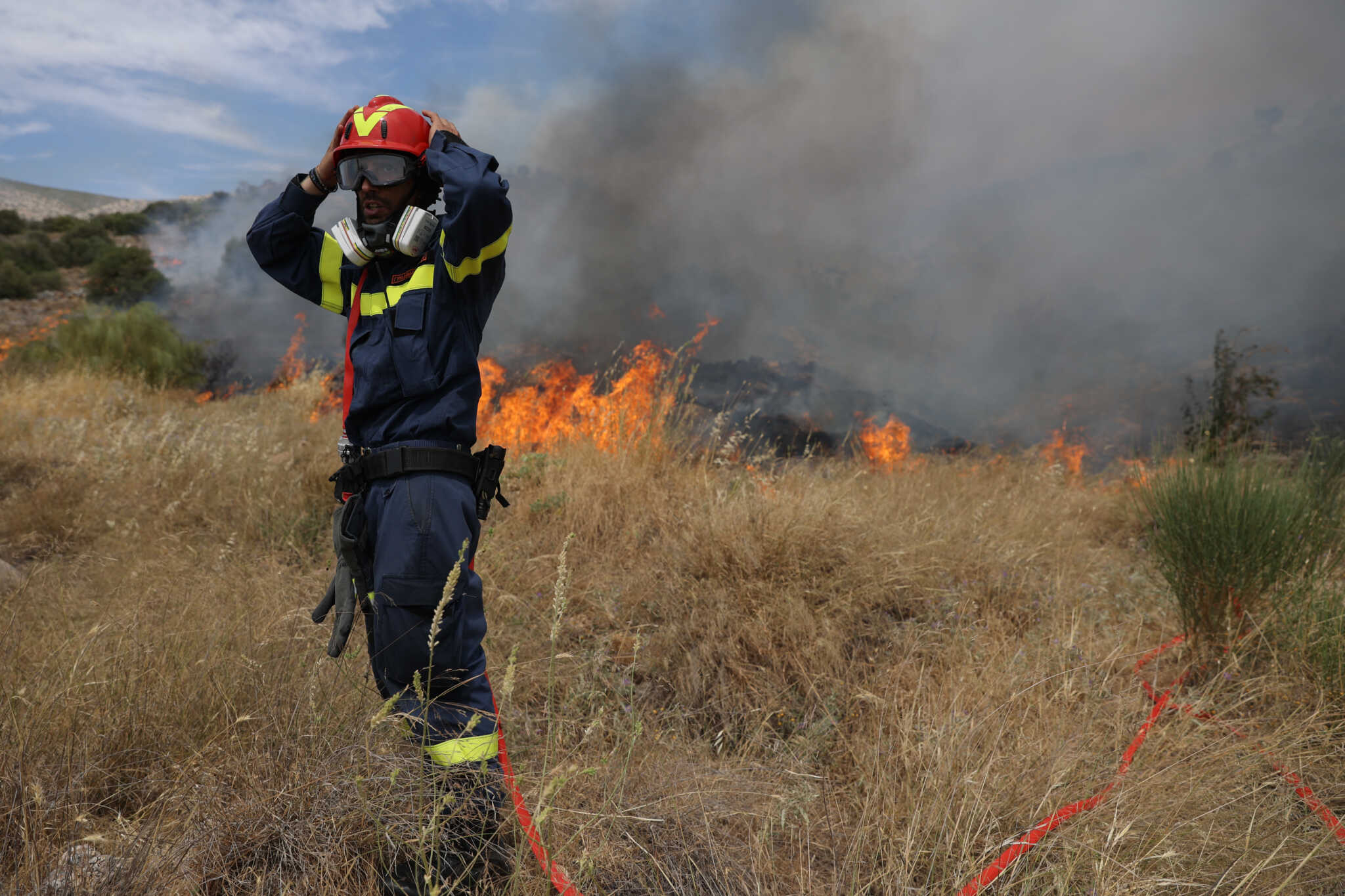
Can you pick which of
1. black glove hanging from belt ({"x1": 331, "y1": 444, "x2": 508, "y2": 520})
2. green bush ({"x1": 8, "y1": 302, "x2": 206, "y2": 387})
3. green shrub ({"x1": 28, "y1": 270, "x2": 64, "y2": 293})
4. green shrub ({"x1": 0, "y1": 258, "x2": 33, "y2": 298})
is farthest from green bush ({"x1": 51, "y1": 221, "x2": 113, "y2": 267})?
black glove hanging from belt ({"x1": 331, "y1": 444, "x2": 508, "y2": 520})

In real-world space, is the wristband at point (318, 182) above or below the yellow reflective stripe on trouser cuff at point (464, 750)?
above

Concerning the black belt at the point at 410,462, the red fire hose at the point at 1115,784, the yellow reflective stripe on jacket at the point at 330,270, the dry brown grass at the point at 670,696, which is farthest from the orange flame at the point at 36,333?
the red fire hose at the point at 1115,784

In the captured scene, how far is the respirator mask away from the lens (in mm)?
2051

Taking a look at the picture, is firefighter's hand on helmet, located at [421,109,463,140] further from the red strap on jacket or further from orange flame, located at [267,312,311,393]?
orange flame, located at [267,312,311,393]

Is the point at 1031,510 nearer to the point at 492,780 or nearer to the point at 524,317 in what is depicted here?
the point at 492,780

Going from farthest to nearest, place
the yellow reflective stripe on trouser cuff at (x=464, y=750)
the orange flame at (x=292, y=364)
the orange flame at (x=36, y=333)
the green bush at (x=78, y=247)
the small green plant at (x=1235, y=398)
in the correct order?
1. the green bush at (x=78, y=247)
2. the orange flame at (x=36, y=333)
3. the orange flame at (x=292, y=364)
4. the small green plant at (x=1235, y=398)
5. the yellow reflective stripe on trouser cuff at (x=464, y=750)

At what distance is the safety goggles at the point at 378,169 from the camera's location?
6.87ft

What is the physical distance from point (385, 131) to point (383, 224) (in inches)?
10.4

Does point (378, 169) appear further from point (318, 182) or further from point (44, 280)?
point (44, 280)

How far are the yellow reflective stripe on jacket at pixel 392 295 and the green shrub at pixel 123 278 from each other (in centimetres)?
1674

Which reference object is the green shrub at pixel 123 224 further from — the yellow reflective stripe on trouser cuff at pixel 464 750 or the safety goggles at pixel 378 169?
the yellow reflective stripe on trouser cuff at pixel 464 750

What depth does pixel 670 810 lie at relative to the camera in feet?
6.51

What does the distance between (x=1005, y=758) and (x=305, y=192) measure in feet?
9.13

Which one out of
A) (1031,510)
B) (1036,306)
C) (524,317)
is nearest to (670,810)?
(1031,510)
